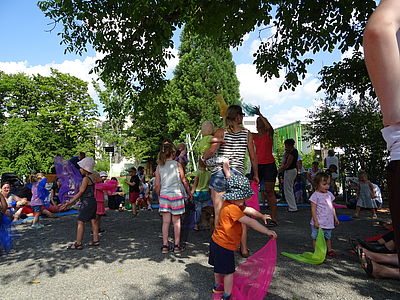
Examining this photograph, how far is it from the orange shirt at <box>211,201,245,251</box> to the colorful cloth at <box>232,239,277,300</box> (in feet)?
0.89

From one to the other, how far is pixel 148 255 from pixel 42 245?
261 centimetres

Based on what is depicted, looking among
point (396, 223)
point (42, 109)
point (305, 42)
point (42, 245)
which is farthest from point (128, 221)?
point (42, 109)

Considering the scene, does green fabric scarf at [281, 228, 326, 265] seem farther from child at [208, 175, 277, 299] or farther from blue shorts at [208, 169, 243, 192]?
child at [208, 175, 277, 299]

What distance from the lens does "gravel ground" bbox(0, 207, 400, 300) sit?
348 centimetres

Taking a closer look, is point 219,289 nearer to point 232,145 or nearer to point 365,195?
point 232,145

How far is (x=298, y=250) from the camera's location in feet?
16.4

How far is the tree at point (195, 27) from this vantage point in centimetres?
645

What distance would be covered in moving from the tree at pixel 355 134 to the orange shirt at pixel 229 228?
10.0 m

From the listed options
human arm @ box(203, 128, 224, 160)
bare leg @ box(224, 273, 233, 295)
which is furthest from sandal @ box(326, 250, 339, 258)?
human arm @ box(203, 128, 224, 160)

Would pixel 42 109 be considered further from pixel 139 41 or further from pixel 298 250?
pixel 298 250

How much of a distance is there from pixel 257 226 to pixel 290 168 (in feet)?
21.4

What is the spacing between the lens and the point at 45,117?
35.4 m

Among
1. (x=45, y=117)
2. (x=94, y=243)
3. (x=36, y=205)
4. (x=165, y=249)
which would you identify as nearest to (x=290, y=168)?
(x=165, y=249)

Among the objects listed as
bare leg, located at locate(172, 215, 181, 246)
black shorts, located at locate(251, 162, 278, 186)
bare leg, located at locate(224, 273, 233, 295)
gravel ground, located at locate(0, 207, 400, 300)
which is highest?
black shorts, located at locate(251, 162, 278, 186)
